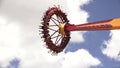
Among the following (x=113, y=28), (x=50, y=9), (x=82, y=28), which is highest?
(x=50, y=9)

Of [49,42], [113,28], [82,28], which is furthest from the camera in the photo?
[49,42]

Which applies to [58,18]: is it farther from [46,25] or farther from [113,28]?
[113,28]

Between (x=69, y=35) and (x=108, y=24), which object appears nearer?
(x=108, y=24)

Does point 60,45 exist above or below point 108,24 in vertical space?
above

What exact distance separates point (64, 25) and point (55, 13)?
9.35 ft

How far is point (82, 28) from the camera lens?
61281mm

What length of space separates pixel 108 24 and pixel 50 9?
16.3 meters

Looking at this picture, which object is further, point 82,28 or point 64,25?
point 64,25

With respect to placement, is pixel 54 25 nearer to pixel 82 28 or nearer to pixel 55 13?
pixel 55 13

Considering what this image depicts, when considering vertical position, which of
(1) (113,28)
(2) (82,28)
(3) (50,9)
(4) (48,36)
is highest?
(3) (50,9)

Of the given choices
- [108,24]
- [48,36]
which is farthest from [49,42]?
[108,24]

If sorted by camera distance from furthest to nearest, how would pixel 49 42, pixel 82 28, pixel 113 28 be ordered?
pixel 49 42 < pixel 82 28 < pixel 113 28

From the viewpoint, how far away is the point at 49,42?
218ft

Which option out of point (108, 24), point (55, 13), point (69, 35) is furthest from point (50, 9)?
point (108, 24)
